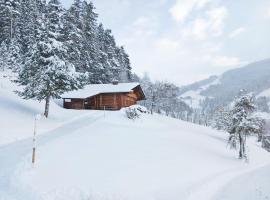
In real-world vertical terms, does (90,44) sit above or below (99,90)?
above

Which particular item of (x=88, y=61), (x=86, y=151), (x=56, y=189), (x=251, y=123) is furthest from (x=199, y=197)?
(x=88, y=61)

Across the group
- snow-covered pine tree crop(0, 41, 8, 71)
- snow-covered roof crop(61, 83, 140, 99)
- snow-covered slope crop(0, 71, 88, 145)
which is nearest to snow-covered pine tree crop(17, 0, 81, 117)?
snow-covered slope crop(0, 71, 88, 145)

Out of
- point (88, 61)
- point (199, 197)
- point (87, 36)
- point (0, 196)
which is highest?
point (87, 36)

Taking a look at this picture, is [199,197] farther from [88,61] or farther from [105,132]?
[88,61]

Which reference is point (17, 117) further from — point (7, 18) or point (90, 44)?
point (7, 18)

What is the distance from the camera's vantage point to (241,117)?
3644cm

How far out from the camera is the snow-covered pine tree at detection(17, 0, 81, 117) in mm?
34875

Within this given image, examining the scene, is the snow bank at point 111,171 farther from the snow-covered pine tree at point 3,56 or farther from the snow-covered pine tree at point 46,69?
the snow-covered pine tree at point 3,56

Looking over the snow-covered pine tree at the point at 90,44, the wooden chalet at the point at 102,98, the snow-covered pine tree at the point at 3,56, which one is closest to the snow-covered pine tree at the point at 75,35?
the snow-covered pine tree at the point at 90,44

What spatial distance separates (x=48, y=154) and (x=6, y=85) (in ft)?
106

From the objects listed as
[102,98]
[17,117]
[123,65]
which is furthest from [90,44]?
[17,117]

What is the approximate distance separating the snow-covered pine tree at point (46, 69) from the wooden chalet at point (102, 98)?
1648cm

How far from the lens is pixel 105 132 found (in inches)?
1136

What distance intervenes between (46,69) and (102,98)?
2020 centimetres
